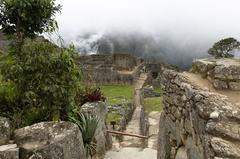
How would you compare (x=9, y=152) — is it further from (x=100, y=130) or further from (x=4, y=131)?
(x=100, y=130)

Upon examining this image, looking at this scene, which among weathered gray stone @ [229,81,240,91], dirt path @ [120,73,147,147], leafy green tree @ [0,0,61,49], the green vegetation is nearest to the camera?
weathered gray stone @ [229,81,240,91]

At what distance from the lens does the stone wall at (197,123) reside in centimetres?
468

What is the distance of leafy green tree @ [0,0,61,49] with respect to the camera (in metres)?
9.19

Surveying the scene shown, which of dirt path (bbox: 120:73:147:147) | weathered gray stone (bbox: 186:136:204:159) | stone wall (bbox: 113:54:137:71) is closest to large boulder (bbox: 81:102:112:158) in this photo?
dirt path (bbox: 120:73:147:147)

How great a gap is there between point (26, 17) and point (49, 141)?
3428mm

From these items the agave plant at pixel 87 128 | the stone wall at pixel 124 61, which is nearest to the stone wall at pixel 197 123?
the agave plant at pixel 87 128

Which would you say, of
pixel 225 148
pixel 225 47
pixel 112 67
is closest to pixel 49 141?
pixel 225 148

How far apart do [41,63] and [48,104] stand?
88 centimetres

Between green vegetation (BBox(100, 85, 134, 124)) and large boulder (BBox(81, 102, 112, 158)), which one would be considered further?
green vegetation (BBox(100, 85, 134, 124))

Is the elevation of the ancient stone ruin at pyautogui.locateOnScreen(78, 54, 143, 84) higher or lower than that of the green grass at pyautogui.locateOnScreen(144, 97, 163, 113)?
higher

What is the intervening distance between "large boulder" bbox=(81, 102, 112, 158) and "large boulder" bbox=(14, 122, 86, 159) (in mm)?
2600

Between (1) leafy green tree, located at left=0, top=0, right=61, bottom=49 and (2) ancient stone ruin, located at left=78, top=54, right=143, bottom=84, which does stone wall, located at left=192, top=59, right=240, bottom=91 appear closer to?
(1) leafy green tree, located at left=0, top=0, right=61, bottom=49

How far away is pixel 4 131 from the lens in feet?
23.8

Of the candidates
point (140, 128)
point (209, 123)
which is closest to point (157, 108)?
point (140, 128)
